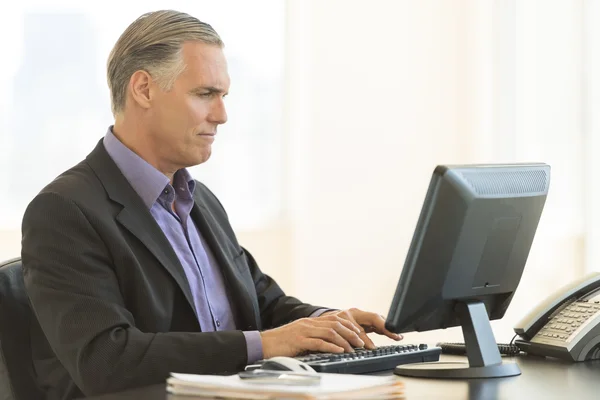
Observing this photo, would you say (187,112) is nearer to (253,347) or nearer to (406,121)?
(253,347)

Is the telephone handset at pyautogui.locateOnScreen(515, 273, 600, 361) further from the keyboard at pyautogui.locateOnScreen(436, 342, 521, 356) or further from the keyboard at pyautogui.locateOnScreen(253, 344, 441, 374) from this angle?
the keyboard at pyautogui.locateOnScreen(253, 344, 441, 374)

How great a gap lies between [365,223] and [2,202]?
66.2 inches

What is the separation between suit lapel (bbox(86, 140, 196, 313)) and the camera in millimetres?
2053

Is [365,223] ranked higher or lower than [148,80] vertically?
lower

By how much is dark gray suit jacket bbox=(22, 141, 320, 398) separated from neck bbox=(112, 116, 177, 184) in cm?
9

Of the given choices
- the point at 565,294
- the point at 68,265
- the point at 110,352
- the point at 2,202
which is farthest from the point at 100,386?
the point at 2,202

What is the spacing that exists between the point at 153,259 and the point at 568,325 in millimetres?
923

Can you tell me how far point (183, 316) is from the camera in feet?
6.86

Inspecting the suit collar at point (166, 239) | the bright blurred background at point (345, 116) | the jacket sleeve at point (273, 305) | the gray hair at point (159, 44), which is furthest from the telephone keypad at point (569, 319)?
the bright blurred background at point (345, 116)

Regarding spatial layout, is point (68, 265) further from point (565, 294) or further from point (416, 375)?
point (565, 294)

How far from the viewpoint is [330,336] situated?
1897mm

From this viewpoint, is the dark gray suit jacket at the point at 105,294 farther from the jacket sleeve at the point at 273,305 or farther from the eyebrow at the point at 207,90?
the jacket sleeve at the point at 273,305

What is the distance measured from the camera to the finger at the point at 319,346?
1877mm

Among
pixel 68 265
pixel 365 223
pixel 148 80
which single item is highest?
pixel 148 80
